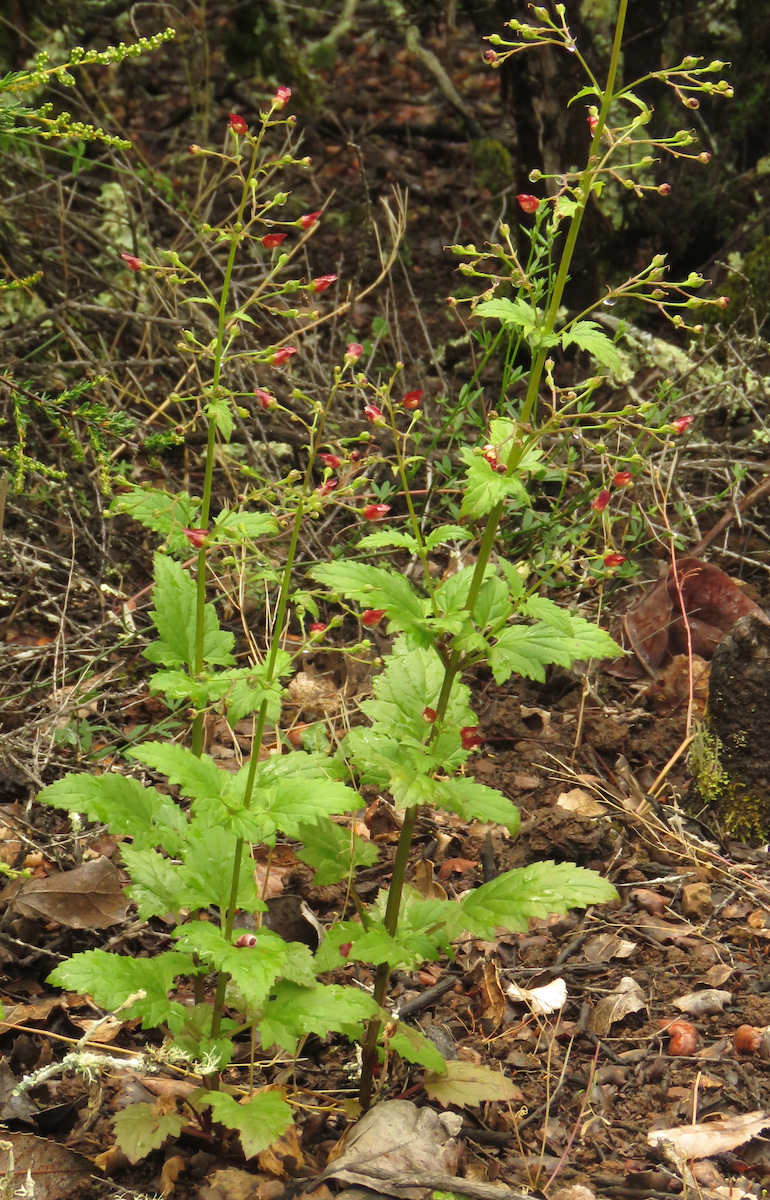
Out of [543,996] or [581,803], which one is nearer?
[543,996]

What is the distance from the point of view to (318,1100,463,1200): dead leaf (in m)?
2.17

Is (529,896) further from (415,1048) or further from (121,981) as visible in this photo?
(121,981)

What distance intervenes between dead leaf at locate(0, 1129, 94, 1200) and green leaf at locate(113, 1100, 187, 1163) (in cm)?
12

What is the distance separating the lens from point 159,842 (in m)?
2.29

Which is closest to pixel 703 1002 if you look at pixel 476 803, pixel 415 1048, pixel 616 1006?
pixel 616 1006

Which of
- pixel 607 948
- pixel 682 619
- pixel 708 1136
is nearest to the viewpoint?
pixel 708 1136

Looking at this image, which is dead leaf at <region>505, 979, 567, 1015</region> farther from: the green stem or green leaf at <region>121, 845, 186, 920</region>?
green leaf at <region>121, 845, 186, 920</region>

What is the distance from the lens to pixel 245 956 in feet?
6.61

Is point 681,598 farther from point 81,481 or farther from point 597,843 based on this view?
point 81,481

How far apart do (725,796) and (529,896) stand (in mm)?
1276

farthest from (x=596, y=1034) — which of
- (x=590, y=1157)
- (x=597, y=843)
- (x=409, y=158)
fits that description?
(x=409, y=158)

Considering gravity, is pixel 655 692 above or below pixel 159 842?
below

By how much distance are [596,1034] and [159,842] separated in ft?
3.79

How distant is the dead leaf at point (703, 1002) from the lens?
2.68 m
